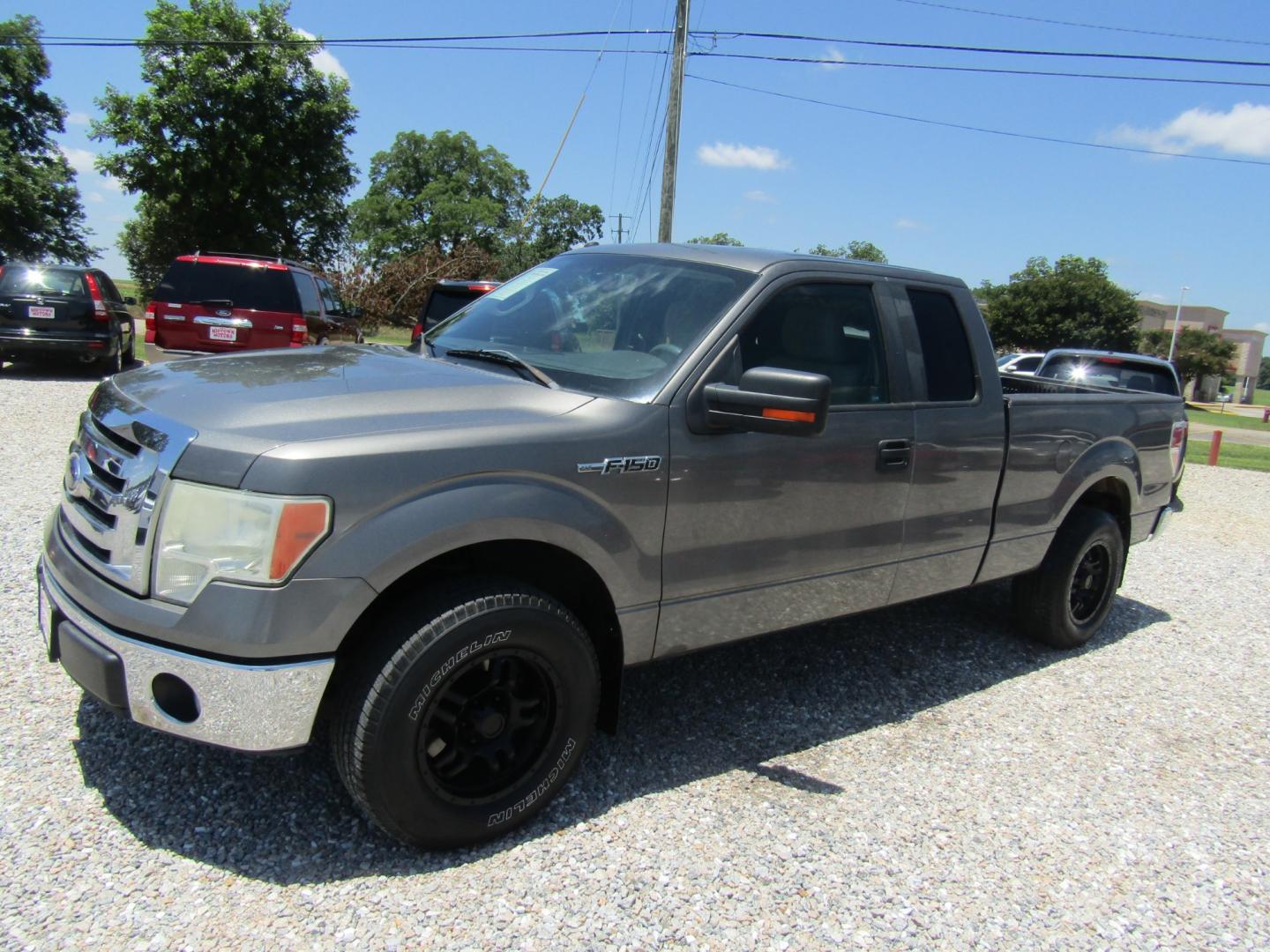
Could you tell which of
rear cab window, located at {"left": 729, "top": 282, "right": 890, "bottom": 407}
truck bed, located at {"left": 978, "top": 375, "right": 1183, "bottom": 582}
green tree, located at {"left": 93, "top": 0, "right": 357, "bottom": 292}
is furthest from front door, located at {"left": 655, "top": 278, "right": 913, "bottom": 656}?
green tree, located at {"left": 93, "top": 0, "right": 357, "bottom": 292}

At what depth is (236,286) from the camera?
10.6m

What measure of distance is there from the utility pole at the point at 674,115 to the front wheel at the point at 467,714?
16.0m

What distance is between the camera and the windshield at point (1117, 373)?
10.1 m

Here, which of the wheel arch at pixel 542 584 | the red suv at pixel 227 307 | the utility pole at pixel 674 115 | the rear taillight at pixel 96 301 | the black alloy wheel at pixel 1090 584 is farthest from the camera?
the utility pole at pixel 674 115

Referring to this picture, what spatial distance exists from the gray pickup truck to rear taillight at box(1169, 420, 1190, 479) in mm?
1823

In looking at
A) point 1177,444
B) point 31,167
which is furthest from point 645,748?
point 31,167

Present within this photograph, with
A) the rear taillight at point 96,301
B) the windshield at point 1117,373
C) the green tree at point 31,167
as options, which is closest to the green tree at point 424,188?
the green tree at point 31,167

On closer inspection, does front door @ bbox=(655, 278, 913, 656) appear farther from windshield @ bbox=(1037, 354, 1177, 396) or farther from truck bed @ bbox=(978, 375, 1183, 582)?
windshield @ bbox=(1037, 354, 1177, 396)

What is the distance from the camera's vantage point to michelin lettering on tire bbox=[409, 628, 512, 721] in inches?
97.2

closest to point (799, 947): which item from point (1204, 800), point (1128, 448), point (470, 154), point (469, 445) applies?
point (469, 445)

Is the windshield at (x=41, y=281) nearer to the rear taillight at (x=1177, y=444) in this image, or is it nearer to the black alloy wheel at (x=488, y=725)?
the black alloy wheel at (x=488, y=725)

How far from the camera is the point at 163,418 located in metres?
2.50

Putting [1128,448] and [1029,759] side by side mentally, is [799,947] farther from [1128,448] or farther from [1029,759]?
[1128,448]

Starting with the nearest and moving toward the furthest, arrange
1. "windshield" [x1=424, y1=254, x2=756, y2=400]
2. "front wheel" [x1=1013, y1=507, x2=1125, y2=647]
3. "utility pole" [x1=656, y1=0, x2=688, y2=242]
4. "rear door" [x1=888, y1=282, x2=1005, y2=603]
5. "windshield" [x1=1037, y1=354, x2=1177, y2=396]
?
"windshield" [x1=424, y1=254, x2=756, y2=400], "rear door" [x1=888, y1=282, x2=1005, y2=603], "front wheel" [x1=1013, y1=507, x2=1125, y2=647], "windshield" [x1=1037, y1=354, x2=1177, y2=396], "utility pole" [x1=656, y1=0, x2=688, y2=242]
